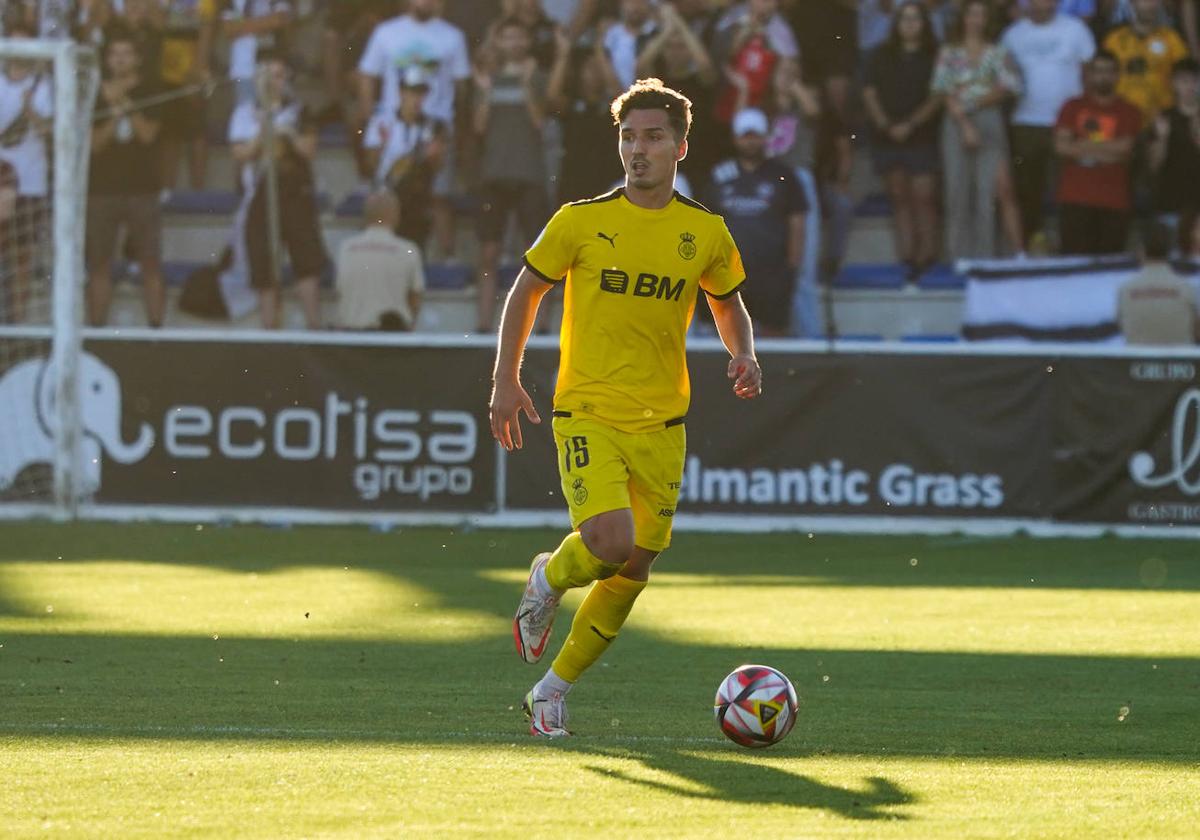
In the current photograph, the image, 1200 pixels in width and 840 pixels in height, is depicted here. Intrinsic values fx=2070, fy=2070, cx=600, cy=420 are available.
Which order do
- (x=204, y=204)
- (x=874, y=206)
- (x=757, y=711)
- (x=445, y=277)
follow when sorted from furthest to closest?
(x=204, y=204) < (x=874, y=206) < (x=445, y=277) < (x=757, y=711)

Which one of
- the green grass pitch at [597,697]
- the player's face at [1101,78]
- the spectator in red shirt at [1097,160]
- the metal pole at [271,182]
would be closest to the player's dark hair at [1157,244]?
the spectator in red shirt at [1097,160]

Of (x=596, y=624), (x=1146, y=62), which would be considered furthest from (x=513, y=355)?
(x=1146, y=62)

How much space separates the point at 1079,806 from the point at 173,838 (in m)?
2.43

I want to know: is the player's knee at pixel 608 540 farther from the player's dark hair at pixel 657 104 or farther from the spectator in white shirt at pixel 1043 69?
the spectator in white shirt at pixel 1043 69

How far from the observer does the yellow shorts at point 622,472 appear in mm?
6855

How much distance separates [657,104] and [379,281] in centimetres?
1057

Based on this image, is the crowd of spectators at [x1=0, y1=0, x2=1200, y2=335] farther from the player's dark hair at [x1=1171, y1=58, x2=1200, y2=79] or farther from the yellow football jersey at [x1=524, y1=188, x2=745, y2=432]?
the yellow football jersey at [x1=524, y1=188, x2=745, y2=432]

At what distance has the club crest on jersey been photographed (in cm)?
708

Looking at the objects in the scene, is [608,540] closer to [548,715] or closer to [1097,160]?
[548,715]

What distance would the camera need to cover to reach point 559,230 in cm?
699

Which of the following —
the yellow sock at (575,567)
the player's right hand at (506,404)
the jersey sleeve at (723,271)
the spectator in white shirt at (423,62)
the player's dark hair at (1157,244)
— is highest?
the spectator in white shirt at (423,62)

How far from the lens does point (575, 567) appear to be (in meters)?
6.88

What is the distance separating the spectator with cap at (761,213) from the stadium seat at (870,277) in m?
1.37

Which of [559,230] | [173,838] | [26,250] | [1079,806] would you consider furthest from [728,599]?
[26,250]
